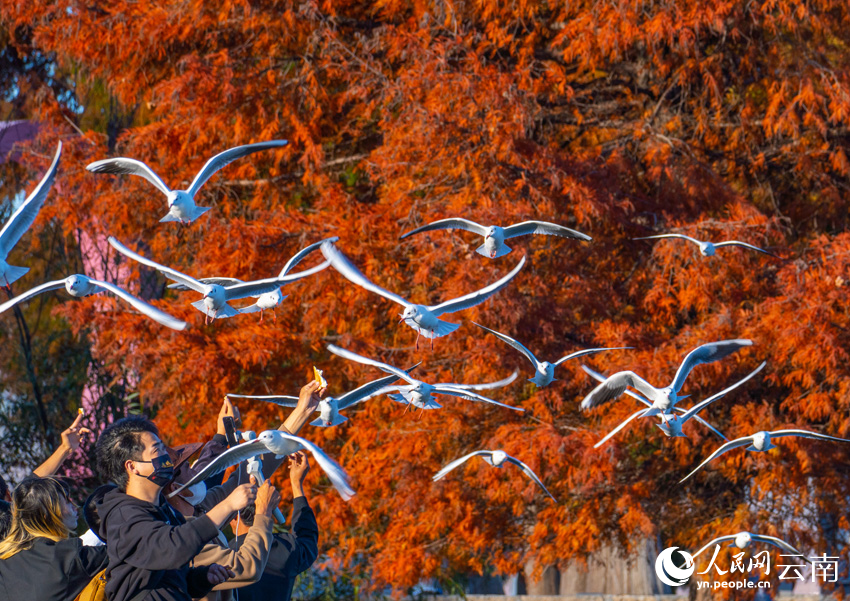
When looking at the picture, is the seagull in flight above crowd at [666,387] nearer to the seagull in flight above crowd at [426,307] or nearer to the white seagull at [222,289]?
the seagull in flight above crowd at [426,307]

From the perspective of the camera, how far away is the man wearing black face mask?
2.62 metres

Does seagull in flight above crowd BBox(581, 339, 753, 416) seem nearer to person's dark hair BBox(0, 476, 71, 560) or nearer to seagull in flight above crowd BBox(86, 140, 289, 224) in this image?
seagull in flight above crowd BBox(86, 140, 289, 224)

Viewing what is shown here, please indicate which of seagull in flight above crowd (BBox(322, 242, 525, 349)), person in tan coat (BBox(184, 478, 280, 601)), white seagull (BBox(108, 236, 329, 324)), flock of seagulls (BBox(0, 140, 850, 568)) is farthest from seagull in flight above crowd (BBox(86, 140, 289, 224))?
person in tan coat (BBox(184, 478, 280, 601))

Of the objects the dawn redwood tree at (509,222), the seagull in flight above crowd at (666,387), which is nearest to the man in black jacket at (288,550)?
the seagull in flight above crowd at (666,387)

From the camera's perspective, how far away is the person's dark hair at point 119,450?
2.81m

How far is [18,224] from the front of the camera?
3.99 meters

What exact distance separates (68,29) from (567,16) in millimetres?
3630

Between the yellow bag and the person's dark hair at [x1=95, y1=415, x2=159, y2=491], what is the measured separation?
0.30 m

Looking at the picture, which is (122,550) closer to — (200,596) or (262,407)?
(200,596)

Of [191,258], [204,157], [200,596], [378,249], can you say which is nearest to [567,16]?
[378,249]

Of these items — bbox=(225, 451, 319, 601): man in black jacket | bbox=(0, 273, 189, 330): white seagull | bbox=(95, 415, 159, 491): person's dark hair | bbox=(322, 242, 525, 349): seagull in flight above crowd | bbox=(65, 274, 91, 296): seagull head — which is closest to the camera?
bbox=(95, 415, 159, 491): person's dark hair

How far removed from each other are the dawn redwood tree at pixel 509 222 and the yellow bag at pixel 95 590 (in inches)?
137

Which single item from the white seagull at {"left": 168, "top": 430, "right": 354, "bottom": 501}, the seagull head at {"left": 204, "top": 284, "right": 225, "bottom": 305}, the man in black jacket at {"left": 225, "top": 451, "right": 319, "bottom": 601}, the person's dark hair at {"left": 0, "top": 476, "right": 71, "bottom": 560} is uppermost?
the seagull head at {"left": 204, "top": 284, "right": 225, "bottom": 305}

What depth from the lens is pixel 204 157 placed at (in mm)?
7473
